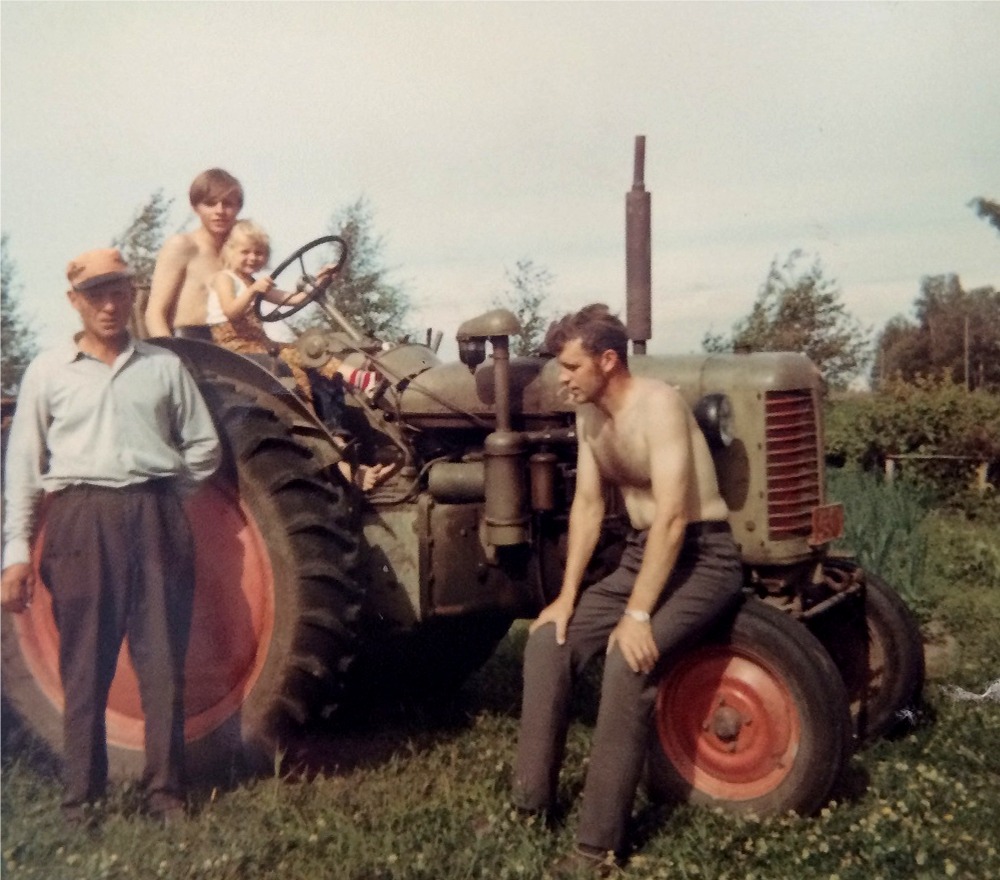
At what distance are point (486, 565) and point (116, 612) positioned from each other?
1.29 meters

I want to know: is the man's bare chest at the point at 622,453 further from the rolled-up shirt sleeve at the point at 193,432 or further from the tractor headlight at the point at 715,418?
the rolled-up shirt sleeve at the point at 193,432

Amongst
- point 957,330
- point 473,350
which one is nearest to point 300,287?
point 473,350

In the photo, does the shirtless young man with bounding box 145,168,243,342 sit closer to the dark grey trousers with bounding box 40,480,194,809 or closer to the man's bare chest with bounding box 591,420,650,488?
the dark grey trousers with bounding box 40,480,194,809

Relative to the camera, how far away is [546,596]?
13.4ft

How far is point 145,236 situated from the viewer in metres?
3.60

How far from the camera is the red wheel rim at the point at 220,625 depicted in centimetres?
378

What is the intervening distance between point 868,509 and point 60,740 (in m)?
4.63

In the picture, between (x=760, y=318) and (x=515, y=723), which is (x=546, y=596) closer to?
(x=515, y=723)

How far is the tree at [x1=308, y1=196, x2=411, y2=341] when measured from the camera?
12.2ft

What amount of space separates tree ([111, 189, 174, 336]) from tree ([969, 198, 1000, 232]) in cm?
258

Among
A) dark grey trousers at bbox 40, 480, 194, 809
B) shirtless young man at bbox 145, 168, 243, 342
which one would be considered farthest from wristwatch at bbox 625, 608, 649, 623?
shirtless young man at bbox 145, 168, 243, 342

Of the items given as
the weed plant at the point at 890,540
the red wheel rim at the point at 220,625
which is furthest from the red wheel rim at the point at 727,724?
the weed plant at the point at 890,540

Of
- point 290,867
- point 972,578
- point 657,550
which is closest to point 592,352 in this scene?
point 657,550

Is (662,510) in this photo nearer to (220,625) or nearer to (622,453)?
(622,453)
